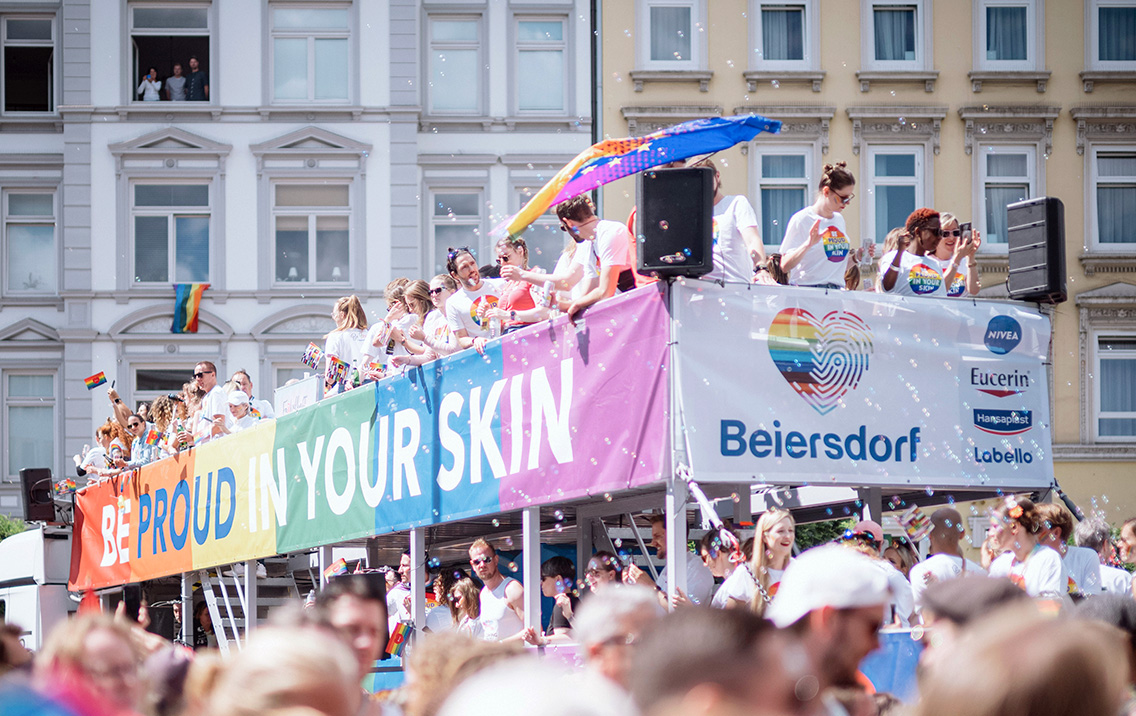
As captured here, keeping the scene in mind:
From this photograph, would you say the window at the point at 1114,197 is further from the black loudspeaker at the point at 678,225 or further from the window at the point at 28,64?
the black loudspeaker at the point at 678,225

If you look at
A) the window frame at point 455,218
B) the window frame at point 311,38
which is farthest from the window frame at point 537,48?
the window frame at point 311,38

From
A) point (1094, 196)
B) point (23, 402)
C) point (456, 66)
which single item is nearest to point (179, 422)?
point (23, 402)

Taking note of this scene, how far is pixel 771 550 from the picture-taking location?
684 cm

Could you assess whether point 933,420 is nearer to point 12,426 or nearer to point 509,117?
point 509,117

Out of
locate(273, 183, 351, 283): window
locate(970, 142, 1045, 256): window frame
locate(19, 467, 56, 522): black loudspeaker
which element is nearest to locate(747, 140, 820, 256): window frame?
locate(970, 142, 1045, 256): window frame

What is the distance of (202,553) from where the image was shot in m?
13.8

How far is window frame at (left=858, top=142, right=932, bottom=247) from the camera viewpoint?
24547 millimetres

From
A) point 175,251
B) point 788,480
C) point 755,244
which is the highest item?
point 175,251

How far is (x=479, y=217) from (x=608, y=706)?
23.8 meters

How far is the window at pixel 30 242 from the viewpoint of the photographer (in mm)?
25859

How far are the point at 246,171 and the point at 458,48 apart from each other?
14.8 ft

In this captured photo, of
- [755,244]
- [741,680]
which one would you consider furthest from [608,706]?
[755,244]

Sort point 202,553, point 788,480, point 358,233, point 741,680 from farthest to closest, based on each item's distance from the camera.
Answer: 1. point 358,233
2. point 202,553
3. point 788,480
4. point 741,680

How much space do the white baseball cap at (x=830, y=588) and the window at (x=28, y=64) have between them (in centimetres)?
2521
